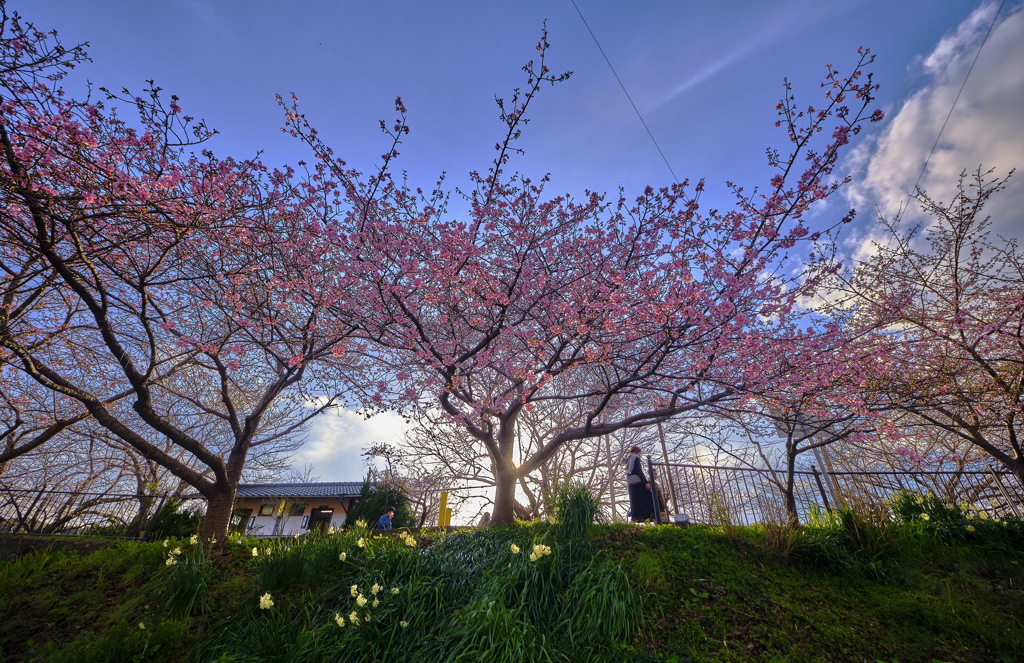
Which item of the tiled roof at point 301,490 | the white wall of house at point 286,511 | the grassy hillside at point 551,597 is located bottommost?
the grassy hillside at point 551,597

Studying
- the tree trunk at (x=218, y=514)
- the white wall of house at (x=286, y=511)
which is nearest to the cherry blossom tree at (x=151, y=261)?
the tree trunk at (x=218, y=514)

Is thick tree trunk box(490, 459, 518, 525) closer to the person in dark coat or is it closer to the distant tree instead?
the person in dark coat

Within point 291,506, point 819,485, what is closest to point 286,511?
point 291,506

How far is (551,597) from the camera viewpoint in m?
4.42

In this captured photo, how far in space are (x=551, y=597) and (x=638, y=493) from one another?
5079mm

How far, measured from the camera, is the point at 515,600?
14.3ft

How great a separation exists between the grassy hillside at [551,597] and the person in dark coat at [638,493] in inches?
101

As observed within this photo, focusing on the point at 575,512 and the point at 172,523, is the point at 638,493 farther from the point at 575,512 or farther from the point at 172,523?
the point at 172,523

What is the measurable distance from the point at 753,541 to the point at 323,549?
5.99 metres

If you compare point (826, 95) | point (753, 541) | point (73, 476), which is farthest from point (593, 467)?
point (73, 476)

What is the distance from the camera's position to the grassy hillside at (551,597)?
12.8ft

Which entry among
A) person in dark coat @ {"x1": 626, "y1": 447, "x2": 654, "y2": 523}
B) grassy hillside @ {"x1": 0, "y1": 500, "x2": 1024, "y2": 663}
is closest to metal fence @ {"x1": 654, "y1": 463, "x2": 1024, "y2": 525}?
person in dark coat @ {"x1": 626, "y1": 447, "x2": 654, "y2": 523}

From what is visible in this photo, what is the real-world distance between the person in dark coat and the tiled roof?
1650cm

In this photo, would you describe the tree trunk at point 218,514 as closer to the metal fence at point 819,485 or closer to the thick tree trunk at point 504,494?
the thick tree trunk at point 504,494
